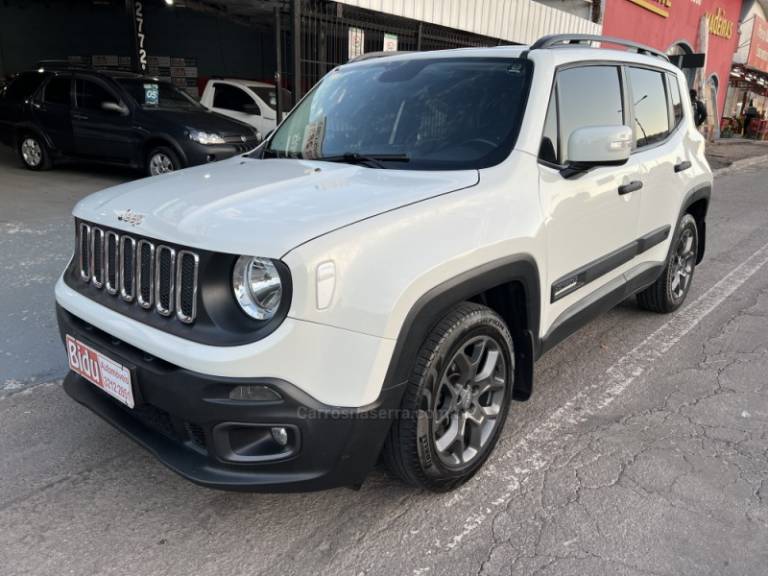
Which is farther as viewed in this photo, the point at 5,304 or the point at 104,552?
the point at 5,304

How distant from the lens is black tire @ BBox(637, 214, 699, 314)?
15.2ft

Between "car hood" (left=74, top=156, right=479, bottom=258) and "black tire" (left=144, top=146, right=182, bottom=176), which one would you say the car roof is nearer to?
"car hood" (left=74, top=156, right=479, bottom=258)

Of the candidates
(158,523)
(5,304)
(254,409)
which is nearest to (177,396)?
(254,409)

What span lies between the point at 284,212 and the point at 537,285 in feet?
4.06

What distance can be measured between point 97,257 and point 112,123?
8.09 meters

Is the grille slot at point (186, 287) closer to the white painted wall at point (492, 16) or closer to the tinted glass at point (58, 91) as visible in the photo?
the white painted wall at point (492, 16)

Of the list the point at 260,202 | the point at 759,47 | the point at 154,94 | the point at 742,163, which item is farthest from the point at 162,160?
the point at 759,47

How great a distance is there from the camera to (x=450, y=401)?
8.48ft

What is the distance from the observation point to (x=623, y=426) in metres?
3.25

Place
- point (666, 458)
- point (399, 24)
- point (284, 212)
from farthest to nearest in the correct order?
point (399, 24), point (666, 458), point (284, 212)

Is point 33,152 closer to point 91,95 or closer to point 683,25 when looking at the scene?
point 91,95

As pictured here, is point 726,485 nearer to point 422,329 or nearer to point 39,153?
point 422,329

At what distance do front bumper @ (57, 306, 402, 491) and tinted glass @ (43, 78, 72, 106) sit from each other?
9478mm

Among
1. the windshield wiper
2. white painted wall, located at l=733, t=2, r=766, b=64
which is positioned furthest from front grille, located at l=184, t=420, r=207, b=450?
white painted wall, located at l=733, t=2, r=766, b=64
